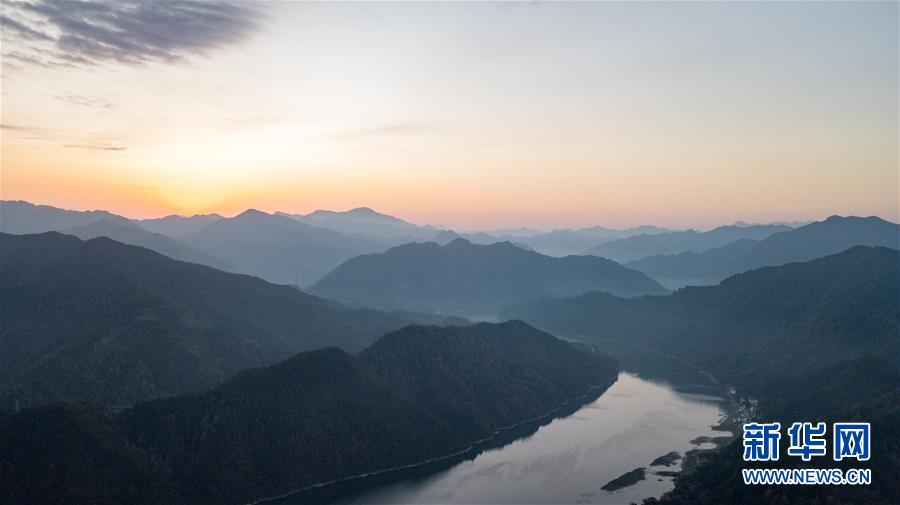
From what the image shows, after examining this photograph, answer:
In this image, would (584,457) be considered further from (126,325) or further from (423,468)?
(126,325)

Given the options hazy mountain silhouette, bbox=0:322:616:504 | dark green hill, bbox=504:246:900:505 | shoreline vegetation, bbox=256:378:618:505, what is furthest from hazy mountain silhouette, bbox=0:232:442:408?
dark green hill, bbox=504:246:900:505

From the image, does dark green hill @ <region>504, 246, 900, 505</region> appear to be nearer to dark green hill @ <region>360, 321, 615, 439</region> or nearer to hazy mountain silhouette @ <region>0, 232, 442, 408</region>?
dark green hill @ <region>360, 321, 615, 439</region>

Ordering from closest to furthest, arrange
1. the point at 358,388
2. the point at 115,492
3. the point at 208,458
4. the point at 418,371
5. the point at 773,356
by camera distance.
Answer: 1. the point at 115,492
2. the point at 208,458
3. the point at 358,388
4. the point at 418,371
5. the point at 773,356

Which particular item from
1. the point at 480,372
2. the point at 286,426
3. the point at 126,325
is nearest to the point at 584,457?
the point at 480,372

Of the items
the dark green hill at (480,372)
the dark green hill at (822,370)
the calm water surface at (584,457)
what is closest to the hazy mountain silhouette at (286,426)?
the dark green hill at (480,372)

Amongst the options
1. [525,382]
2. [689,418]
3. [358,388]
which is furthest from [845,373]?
[358,388]

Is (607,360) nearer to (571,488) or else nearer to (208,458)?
(571,488)
